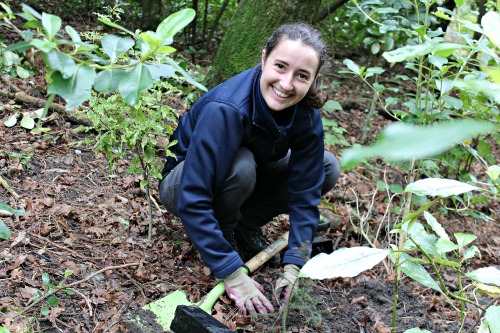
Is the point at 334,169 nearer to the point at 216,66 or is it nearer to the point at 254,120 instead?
→ the point at 254,120

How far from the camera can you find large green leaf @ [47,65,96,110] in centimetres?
103

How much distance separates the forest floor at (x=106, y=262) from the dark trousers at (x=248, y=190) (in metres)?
0.28

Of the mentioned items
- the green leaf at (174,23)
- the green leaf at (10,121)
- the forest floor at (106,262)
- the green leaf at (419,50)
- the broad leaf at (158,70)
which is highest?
the green leaf at (419,50)

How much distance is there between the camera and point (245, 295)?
2301mm

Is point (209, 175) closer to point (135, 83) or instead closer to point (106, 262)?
point (106, 262)

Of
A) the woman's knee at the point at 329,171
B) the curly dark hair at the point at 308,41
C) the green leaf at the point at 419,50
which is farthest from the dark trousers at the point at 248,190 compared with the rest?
the green leaf at the point at 419,50

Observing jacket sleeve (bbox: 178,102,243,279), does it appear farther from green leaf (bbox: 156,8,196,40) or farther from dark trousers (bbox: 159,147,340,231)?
green leaf (bbox: 156,8,196,40)

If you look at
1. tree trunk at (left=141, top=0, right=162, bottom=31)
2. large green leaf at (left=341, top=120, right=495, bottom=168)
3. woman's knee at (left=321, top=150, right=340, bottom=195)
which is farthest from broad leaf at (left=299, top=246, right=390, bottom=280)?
tree trunk at (left=141, top=0, right=162, bottom=31)

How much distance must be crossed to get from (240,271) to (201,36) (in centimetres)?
377

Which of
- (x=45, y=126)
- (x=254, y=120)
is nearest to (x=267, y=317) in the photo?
(x=254, y=120)

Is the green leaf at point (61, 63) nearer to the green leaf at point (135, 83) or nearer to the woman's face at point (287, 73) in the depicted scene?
the green leaf at point (135, 83)

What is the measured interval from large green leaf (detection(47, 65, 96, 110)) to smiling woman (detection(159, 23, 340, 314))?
115cm

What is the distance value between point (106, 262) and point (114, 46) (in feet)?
4.83

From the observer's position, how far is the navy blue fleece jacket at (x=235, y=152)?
2.22 meters
